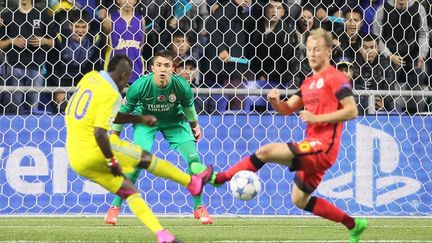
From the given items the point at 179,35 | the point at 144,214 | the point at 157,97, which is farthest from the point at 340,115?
the point at 179,35

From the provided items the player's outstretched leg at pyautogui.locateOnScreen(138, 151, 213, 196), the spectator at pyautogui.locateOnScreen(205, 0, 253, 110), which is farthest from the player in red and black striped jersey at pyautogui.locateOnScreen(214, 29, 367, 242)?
the spectator at pyautogui.locateOnScreen(205, 0, 253, 110)

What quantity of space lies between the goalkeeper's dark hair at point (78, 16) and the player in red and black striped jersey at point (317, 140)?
174 inches

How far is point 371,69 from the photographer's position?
→ 44.1ft

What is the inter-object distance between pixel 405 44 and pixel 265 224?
369 centimetres

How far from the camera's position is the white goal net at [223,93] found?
493 inches

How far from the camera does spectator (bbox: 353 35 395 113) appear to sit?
13.4 metres

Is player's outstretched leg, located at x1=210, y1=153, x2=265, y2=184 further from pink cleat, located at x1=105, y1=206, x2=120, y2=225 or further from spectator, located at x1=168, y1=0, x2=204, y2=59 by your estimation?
spectator, located at x1=168, y1=0, x2=204, y2=59

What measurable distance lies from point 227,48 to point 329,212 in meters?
4.66

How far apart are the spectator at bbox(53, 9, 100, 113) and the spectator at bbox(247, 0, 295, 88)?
1.91 metres

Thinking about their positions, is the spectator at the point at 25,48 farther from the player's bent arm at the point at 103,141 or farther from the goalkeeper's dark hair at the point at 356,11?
the player's bent arm at the point at 103,141

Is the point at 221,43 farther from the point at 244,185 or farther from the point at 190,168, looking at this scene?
the point at 244,185

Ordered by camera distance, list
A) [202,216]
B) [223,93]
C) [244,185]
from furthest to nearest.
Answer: [223,93]
[202,216]
[244,185]

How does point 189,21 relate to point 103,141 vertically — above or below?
above

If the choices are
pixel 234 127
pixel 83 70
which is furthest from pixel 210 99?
pixel 83 70
